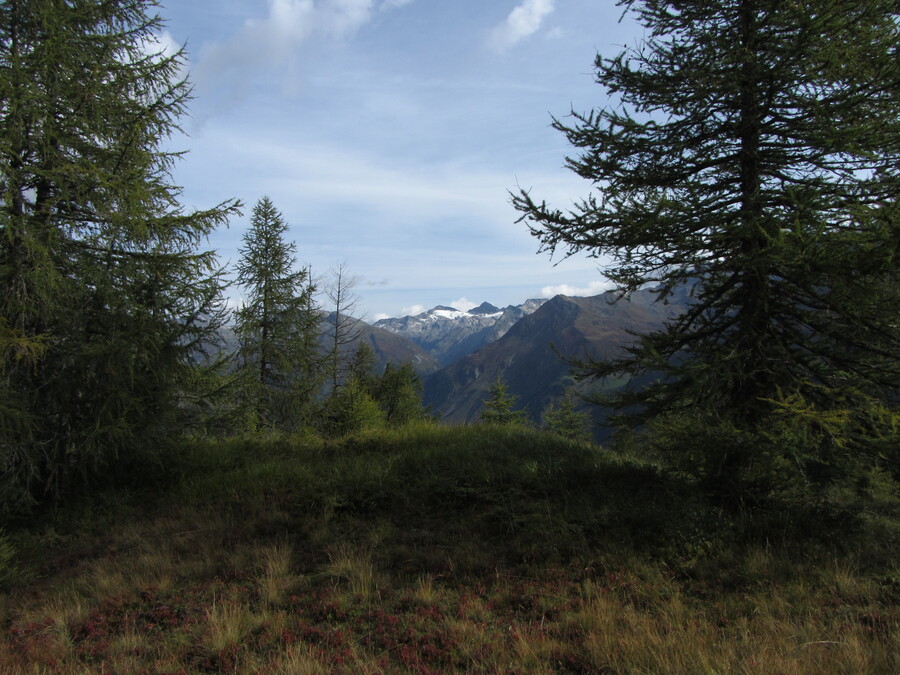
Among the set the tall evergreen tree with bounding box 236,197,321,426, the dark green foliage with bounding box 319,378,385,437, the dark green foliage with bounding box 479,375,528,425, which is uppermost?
the tall evergreen tree with bounding box 236,197,321,426

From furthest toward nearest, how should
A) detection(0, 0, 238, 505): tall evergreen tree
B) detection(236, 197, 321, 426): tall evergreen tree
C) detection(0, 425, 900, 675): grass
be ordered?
detection(236, 197, 321, 426): tall evergreen tree < detection(0, 0, 238, 505): tall evergreen tree < detection(0, 425, 900, 675): grass

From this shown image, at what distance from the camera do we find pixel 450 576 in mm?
5078

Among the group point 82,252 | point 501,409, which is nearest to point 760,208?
point 82,252

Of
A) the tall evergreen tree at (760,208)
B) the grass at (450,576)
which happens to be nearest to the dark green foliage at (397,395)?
the grass at (450,576)

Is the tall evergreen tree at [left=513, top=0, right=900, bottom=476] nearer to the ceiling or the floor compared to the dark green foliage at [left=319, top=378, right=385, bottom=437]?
nearer to the ceiling

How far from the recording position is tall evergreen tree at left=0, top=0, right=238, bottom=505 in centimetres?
656

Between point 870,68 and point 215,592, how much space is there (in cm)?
1016

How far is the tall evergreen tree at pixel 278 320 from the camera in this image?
679 inches

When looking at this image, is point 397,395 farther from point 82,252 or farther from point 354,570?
point 354,570

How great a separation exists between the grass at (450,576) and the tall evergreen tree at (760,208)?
164 centimetres

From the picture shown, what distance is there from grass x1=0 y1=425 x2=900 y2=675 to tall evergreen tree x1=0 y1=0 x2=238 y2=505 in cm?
162

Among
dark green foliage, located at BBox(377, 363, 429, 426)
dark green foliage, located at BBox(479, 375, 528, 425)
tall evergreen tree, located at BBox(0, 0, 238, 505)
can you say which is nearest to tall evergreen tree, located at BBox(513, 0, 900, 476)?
tall evergreen tree, located at BBox(0, 0, 238, 505)

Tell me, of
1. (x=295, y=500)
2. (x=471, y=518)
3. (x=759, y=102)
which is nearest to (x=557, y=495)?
(x=471, y=518)

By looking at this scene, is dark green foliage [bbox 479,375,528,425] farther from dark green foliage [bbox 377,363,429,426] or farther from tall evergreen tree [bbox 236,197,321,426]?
tall evergreen tree [bbox 236,197,321,426]
